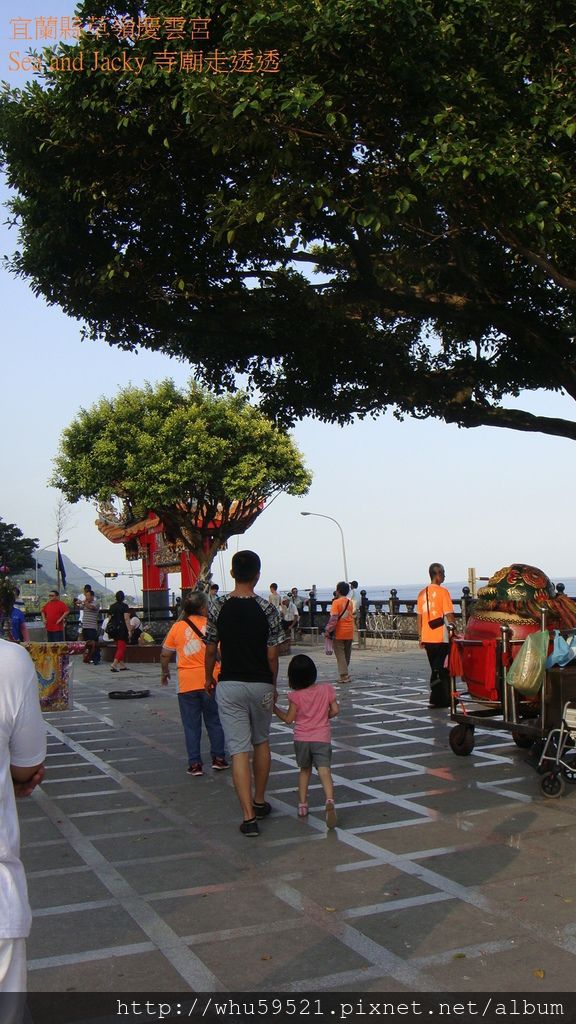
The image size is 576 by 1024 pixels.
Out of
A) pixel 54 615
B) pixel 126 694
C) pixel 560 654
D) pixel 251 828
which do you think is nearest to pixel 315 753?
pixel 251 828

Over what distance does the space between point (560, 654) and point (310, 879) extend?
310 cm

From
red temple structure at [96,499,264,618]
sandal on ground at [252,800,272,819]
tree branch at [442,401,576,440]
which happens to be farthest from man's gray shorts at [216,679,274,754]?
red temple structure at [96,499,264,618]

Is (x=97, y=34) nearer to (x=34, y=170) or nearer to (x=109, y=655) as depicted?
(x=34, y=170)

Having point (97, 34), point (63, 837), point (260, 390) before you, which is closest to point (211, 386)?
point (260, 390)

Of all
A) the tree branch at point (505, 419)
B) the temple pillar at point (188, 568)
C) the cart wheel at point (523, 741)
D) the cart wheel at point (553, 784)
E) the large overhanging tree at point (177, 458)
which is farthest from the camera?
the temple pillar at point (188, 568)

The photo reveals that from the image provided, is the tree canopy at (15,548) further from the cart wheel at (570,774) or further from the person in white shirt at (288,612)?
the cart wheel at (570,774)

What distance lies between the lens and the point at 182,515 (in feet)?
133

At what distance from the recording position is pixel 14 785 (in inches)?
106

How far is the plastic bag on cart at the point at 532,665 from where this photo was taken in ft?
24.2

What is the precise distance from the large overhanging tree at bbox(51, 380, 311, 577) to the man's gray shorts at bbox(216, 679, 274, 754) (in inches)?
1216

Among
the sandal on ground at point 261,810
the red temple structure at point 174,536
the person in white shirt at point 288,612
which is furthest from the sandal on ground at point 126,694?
the red temple structure at point 174,536

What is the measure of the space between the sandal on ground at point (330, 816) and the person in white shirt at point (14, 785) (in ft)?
13.3
